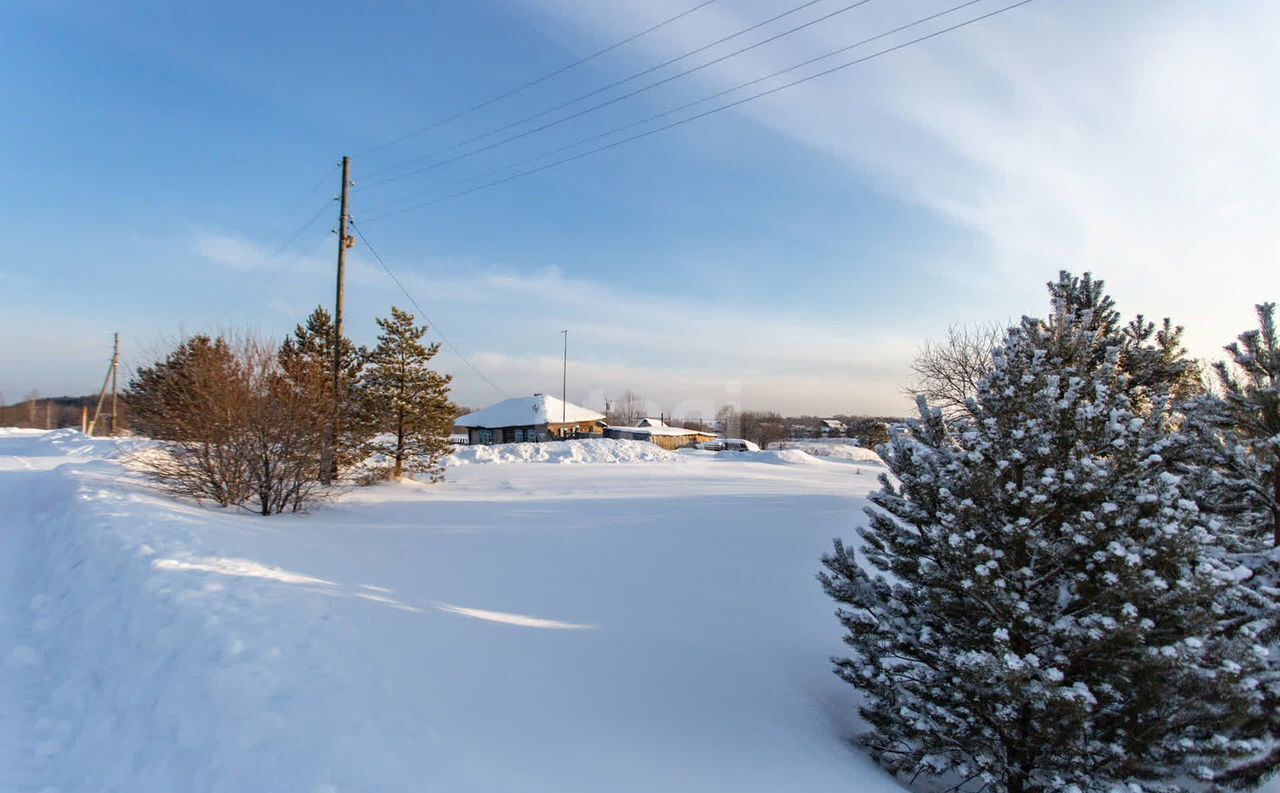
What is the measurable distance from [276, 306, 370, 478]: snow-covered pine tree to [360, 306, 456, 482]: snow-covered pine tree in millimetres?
680

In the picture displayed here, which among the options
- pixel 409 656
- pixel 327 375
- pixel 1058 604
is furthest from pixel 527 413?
pixel 1058 604

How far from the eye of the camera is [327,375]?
13.6 m

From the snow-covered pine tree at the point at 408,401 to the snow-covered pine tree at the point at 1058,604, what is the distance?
547 inches

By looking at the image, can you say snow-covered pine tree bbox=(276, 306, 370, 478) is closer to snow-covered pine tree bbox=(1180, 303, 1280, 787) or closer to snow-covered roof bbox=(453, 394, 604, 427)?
snow-covered pine tree bbox=(1180, 303, 1280, 787)

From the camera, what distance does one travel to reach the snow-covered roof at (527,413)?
48987mm

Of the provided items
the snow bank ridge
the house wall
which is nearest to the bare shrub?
the snow bank ridge

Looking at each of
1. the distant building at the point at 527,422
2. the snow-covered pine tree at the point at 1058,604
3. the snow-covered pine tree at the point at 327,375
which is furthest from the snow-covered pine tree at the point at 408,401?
the distant building at the point at 527,422

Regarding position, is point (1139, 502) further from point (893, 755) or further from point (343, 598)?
point (343, 598)

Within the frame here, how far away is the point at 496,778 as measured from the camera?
11.1 ft

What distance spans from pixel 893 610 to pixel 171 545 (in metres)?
7.40

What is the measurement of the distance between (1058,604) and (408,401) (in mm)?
15597

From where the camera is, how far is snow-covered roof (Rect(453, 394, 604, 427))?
49.0m

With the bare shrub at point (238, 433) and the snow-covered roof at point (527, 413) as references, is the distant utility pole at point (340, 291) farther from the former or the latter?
the snow-covered roof at point (527, 413)

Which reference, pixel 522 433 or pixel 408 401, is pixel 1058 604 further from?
pixel 522 433
